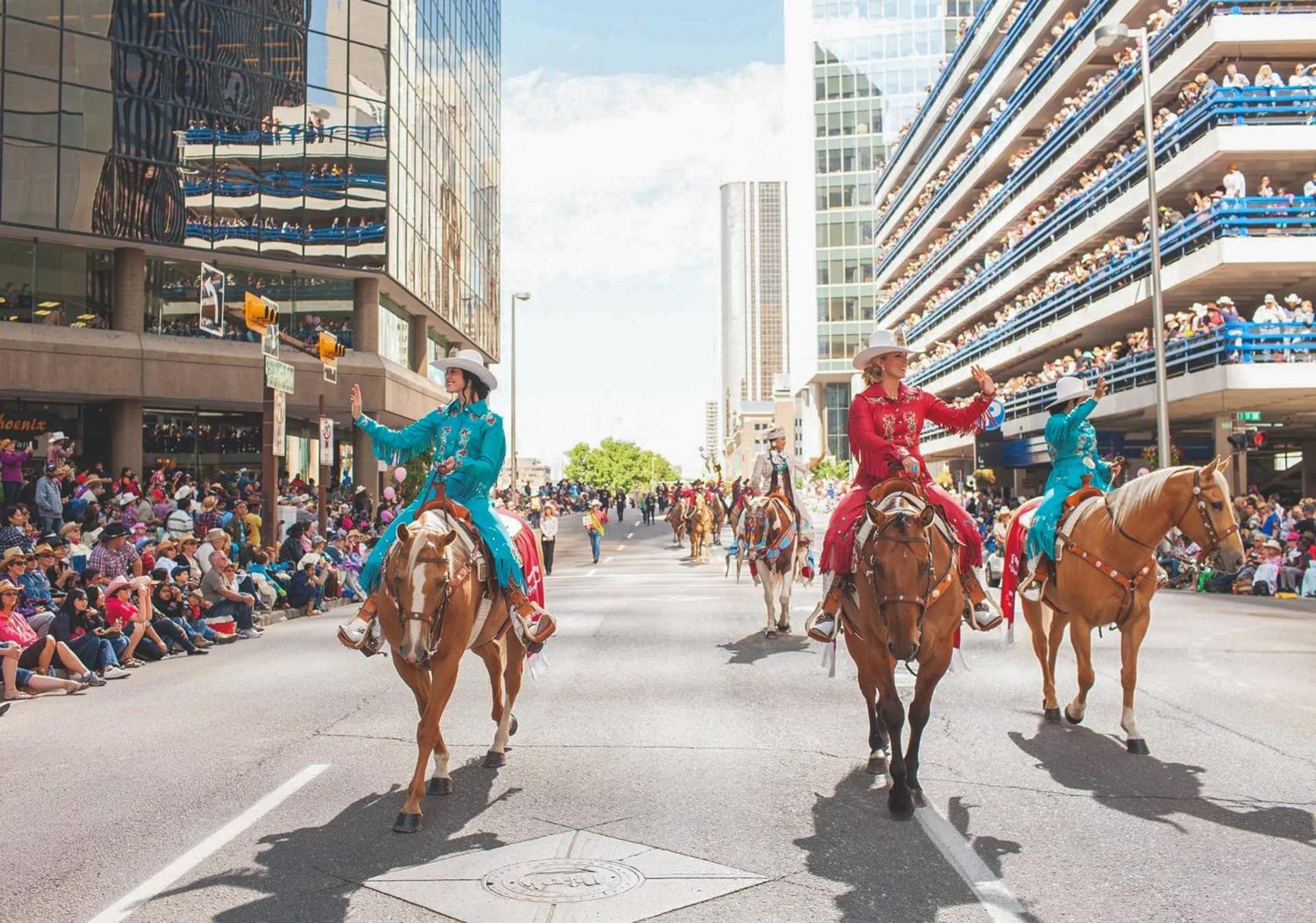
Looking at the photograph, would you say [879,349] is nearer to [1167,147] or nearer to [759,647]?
[759,647]

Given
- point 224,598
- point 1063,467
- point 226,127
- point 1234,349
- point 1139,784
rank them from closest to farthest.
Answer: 1. point 1139,784
2. point 1063,467
3. point 224,598
4. point 1234,349
5. point 226,127

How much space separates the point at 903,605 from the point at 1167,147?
33.4 metres

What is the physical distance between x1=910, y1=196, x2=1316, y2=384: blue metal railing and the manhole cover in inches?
1218

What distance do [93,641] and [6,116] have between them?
92.4 feet

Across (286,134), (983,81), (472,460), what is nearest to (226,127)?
(286,134)

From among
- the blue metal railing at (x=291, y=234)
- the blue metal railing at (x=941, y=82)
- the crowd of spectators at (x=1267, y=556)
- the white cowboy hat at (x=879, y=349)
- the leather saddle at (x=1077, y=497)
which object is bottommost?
the crowd of spectators at (x=1267, y=556)

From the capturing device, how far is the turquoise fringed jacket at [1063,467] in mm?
9383

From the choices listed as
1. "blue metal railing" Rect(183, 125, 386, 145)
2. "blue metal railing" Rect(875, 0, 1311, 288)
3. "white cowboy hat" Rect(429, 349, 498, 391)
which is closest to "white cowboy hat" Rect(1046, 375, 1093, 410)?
"white cowboy hat" Rect(429, 349, 498, 391)

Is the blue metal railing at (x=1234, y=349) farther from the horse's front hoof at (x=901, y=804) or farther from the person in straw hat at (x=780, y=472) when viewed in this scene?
the horse's front hoof at (x=901, y=804)

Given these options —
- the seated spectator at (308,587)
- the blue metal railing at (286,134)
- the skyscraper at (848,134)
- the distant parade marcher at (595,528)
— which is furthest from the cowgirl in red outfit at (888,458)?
the skyscraper at (848,134)

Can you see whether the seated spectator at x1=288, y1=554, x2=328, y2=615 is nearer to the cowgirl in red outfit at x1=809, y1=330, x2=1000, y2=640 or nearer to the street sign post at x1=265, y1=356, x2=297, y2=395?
the street sign post at x1=265, y1=356, x2=297, y2=395

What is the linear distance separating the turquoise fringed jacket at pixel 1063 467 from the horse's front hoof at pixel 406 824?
5.72 meters

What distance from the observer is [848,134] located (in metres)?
112

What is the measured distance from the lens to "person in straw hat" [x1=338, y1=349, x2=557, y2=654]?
750cm
